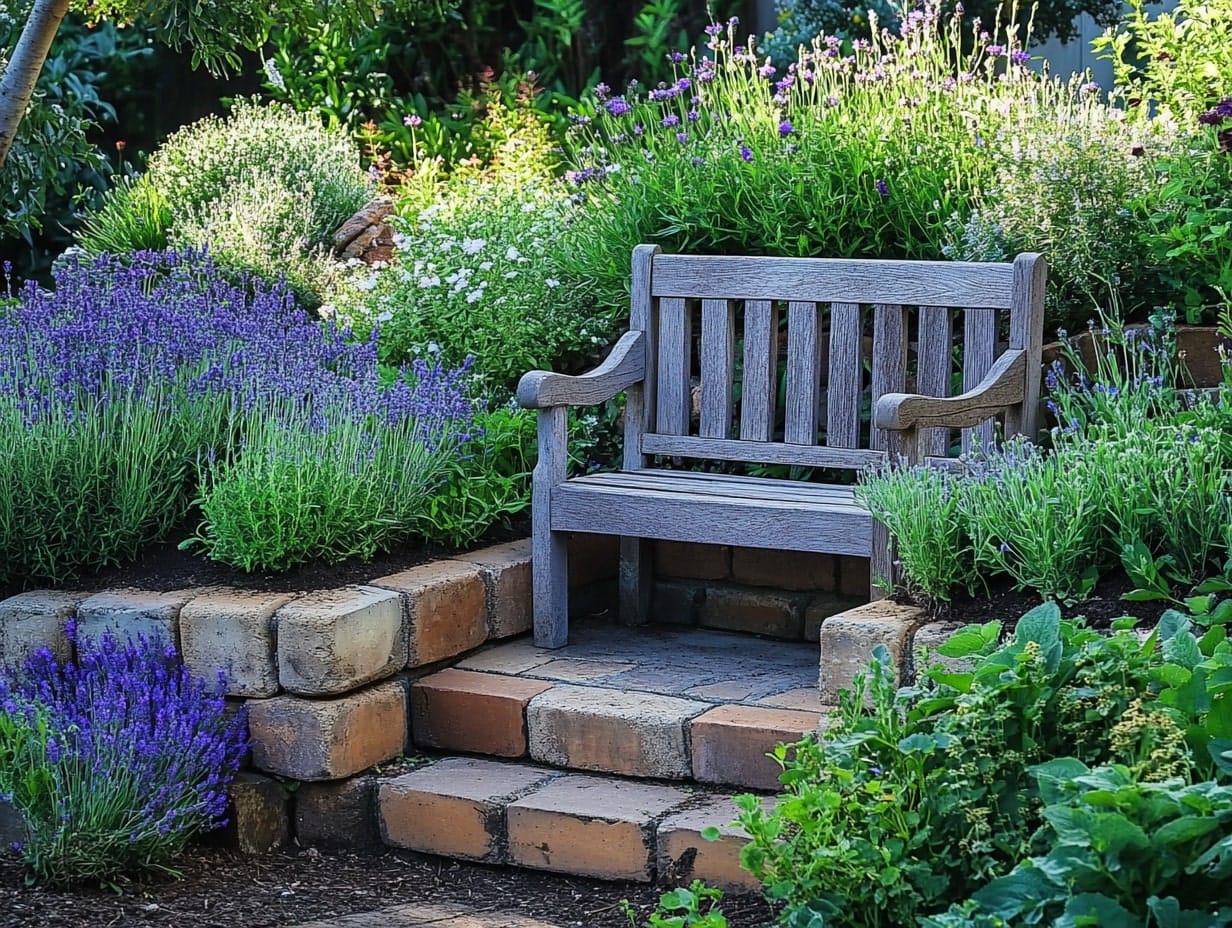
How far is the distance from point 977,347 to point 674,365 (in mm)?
896

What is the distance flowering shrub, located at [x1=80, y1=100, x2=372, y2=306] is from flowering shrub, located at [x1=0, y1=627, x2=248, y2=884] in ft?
12.0

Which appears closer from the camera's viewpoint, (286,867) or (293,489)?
(286,867)

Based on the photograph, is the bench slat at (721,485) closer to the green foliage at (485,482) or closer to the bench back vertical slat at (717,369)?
the bench back vertical slat at (717,369)

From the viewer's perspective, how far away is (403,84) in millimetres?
10594

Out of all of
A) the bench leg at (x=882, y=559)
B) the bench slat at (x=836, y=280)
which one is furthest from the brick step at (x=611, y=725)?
the bench slat at (x=836, y=280)

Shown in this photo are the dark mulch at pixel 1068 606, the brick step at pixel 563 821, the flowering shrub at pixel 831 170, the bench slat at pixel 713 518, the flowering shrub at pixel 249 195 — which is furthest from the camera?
the flowering shrub at pixel 249 195

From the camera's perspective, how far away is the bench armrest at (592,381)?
4.25m

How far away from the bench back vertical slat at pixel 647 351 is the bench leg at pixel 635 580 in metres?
0.24

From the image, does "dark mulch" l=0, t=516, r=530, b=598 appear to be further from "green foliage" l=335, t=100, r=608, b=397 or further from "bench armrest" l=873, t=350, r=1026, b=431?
"bench armrest" l=873, t=350, r=1026, b=431

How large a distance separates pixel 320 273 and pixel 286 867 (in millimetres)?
3842

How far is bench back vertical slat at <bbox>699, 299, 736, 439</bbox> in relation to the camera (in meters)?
4.70

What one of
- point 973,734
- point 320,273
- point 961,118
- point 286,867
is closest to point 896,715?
point 973,734

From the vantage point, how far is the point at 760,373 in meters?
4.66

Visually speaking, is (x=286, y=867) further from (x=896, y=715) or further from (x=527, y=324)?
(x=527, y=324)
